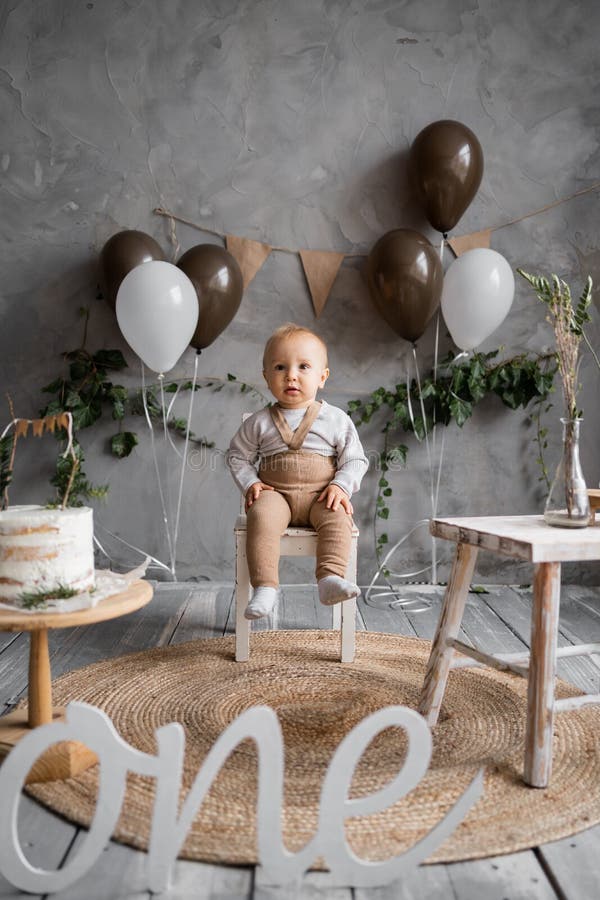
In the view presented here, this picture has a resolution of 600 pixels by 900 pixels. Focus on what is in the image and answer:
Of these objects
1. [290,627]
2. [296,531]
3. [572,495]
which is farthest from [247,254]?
[572,495]

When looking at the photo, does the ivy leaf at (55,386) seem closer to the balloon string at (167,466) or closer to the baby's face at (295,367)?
the balloon string at (167,466)

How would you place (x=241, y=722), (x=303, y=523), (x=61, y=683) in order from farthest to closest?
(x=303, y=523), (x=61, y=683), (x=241, y=722)

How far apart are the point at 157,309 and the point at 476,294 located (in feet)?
3.58

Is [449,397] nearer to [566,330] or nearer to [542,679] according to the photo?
[566,330]

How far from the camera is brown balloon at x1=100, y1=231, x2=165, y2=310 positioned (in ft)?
9.02

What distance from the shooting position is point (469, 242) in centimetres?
304

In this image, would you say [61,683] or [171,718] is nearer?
[171,718]

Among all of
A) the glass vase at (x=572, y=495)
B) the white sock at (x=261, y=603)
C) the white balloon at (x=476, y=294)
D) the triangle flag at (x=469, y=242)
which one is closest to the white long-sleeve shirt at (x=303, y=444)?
the white sock at (x=261, y=603)

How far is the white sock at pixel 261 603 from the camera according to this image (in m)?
1.88

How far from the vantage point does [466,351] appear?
2924 mm

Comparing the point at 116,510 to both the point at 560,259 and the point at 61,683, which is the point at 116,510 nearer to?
the point at 61,683

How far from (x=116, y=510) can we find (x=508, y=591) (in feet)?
5.19

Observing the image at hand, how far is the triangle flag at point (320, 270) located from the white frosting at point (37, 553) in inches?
75.5

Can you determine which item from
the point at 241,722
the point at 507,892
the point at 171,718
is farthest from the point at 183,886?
the point at 171,718
